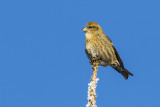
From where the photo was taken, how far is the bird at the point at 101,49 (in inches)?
277

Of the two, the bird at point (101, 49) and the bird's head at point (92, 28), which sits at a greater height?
the bird's head at point (92, 28)

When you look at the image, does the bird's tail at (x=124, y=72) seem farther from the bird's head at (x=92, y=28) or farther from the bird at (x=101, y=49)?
the bird's head at (x=92, y=28)

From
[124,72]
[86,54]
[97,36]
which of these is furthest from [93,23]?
[124,72]

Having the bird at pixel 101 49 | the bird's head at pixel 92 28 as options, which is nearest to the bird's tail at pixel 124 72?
the bird at pixel 101 49

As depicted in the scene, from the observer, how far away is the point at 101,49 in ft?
23.5

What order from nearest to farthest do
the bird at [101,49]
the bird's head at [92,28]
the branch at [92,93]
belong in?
the branch at [92,93] < the bird at [101,49] < the bird's head at [92,28]

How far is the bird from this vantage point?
702cm

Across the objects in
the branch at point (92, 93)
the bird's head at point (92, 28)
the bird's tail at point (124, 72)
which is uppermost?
the bird's head at point (92, 28)

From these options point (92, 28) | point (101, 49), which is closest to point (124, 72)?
point (101, 49)

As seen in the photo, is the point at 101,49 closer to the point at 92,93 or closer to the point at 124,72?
the point at 124,72

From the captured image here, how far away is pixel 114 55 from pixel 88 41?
0.93 metres

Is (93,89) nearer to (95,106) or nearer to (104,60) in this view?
(95,106)

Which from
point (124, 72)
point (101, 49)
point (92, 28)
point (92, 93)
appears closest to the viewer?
point (92, 93)

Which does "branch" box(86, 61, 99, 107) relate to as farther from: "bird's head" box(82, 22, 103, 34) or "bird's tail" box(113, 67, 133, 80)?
"bird's tail" box(113, 67, 133, 80)
